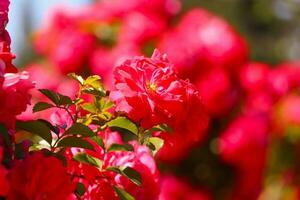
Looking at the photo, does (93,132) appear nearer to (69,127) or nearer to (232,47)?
(69,127)

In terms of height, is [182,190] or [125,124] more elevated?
[125,124]

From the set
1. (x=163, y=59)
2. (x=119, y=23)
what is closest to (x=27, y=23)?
(x=119, y=23)

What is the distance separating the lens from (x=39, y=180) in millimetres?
880

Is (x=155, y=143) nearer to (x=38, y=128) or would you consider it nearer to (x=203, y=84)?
(x=38, y=128)

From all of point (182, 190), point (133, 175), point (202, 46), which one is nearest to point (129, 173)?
point (133, 175)

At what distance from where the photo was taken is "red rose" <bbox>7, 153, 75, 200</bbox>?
87 cm

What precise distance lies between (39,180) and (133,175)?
163mm

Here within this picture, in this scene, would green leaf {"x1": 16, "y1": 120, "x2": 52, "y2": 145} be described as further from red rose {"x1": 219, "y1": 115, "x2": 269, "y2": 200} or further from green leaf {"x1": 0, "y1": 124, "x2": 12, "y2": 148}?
red rose {"x1": 219, "y1": 115, "x2": 269, "y2": 200}

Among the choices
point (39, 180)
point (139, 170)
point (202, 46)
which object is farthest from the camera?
point (202, 46)

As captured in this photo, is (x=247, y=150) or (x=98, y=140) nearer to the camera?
(x=98, y=140)

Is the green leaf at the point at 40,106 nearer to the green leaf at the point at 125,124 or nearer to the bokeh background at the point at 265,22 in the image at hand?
the green leaf at the point at 125,124

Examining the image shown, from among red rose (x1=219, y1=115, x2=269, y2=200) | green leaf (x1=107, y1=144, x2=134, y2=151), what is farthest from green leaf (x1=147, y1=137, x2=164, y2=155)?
red rose (x1=219, y1=115, x2=269, y2=200)

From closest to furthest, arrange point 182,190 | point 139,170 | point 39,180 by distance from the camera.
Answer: point 39,180
point 139,170
point 182,190

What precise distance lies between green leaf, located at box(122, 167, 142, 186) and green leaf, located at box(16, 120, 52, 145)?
94 mm
